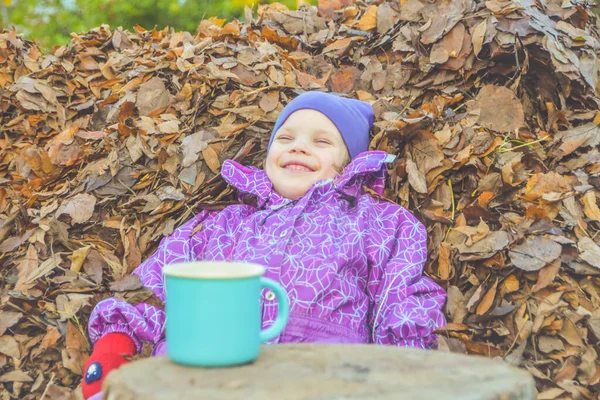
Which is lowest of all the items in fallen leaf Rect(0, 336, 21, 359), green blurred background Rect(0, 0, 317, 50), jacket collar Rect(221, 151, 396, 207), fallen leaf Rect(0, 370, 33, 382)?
fallen leaf Rect(0, 370, 33, 382)

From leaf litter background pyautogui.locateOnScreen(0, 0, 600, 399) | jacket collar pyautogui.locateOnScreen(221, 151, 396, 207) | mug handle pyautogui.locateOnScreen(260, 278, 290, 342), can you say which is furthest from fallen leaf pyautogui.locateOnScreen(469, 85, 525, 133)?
→ mug handle pyautogui.locateOnScreen(260, 278, 290, 342)

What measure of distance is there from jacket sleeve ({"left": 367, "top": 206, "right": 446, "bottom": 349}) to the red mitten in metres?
0.91

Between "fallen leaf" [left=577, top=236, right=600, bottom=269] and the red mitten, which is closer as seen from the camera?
the red mitten

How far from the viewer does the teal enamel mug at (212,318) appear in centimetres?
152

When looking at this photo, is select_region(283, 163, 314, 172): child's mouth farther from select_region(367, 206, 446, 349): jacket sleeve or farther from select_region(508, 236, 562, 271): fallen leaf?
select_region(508, 236, 562, 271): fallen leaf

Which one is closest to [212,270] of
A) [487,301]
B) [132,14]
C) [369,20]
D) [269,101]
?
[487,301]

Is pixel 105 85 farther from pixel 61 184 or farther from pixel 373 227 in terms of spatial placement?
pixel 373 227

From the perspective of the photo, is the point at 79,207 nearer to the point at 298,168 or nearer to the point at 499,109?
the point at 298,168

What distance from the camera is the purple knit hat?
9.88 feet

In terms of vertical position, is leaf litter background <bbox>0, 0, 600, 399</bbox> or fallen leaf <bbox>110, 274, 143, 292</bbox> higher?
leaf litter background <bbox>0, 0, 600, 399</bbox>

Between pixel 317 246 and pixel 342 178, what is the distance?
1.33 ft

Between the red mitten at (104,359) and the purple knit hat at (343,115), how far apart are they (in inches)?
46.5

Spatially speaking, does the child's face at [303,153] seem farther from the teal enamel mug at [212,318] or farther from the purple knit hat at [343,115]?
the teal enamel mug at [212,318]

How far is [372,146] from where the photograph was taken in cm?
313
